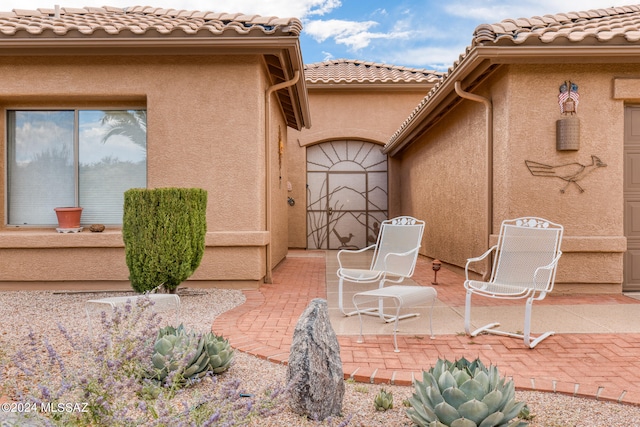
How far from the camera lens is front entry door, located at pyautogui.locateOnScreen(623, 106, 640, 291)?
19.8ft

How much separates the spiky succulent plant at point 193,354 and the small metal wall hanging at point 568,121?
4.82 m

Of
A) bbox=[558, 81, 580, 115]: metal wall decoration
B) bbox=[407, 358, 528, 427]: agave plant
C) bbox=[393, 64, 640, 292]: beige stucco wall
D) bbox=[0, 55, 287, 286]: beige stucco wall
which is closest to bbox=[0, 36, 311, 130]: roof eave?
bbox=[0, 55, 287, 286]: beige stucco wall

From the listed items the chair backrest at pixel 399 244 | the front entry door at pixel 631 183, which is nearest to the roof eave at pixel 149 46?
the chair backrest at pixel 399 244

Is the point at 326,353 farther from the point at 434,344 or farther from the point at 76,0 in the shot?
the point at 76,0

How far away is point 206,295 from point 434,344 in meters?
3.06

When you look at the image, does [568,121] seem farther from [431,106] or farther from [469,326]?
[469,326]

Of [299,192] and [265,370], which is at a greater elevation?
[299,192]

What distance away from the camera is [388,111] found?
13.6m

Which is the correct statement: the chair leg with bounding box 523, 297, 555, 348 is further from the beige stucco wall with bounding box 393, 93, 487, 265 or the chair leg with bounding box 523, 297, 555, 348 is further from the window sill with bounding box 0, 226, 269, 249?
the window sill with bounding box 0, 226, 269, 249

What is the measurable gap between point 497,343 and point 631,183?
3642mm

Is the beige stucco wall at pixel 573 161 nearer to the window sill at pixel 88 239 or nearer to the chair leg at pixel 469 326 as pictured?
the chair leg at pixel 469 326

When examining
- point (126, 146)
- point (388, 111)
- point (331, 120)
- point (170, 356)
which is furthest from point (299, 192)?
point (170, 356)

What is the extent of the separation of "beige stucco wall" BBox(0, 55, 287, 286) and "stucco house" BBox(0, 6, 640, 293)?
0.02 m

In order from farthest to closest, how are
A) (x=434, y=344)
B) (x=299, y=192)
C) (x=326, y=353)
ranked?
(x=299, y=192) → (x=434, y=344) → (x=326, y=353)
